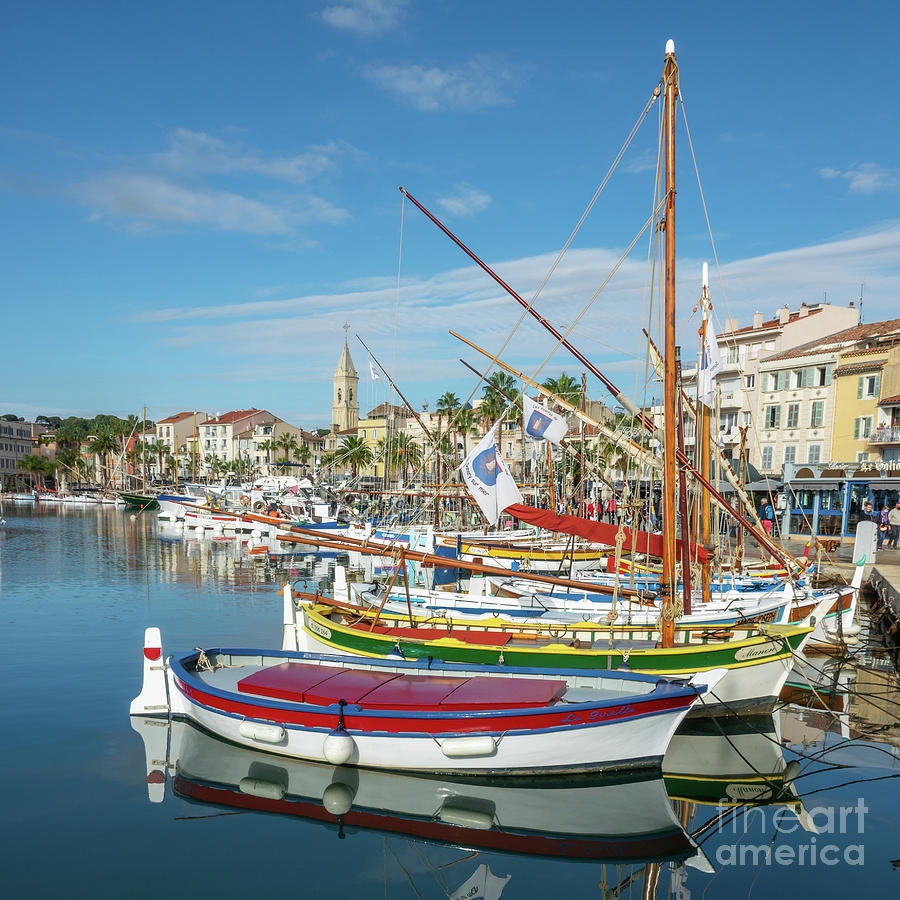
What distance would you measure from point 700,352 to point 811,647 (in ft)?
37.3

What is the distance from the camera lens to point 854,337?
59562 millimetres

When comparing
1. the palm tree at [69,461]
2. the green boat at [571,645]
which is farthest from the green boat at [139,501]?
the green boat at [571,645]

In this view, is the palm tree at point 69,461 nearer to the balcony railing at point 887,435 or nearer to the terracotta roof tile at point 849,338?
the terracotta roof tile at point 849,338

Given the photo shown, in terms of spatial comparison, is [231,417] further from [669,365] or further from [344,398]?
[669,365]

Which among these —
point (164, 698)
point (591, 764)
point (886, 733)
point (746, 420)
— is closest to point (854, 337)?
point (746, 420)

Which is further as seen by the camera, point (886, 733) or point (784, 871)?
point (886, 733)

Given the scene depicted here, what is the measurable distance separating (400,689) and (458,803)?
2657 mm

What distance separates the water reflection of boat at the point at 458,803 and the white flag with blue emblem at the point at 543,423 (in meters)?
11.7

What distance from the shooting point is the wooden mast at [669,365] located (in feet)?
57.1

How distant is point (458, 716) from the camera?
46.3ft

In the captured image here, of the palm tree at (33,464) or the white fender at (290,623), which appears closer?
the white fender at (290,623)

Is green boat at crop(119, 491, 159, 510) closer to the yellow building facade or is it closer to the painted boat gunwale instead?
the yellow building facade

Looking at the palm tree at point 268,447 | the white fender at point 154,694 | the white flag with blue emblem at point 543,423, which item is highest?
the palm tree at point 268,447

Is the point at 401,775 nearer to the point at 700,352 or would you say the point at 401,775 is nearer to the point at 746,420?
the point at 700,352
